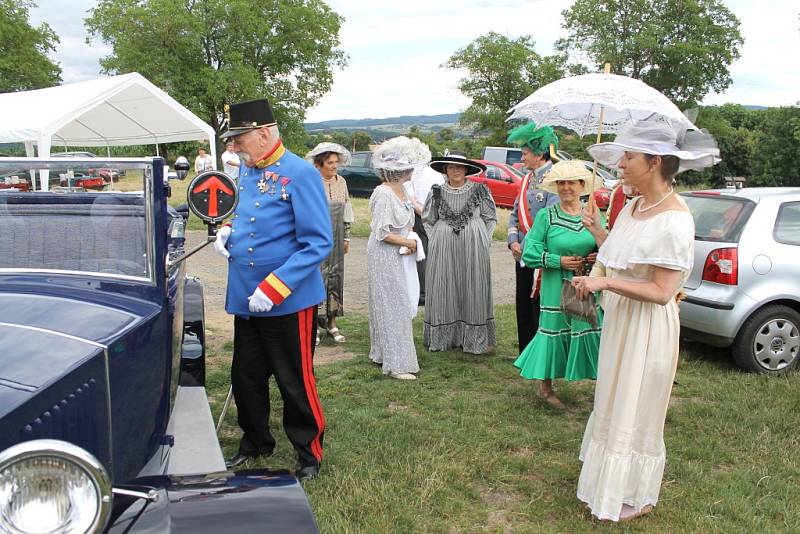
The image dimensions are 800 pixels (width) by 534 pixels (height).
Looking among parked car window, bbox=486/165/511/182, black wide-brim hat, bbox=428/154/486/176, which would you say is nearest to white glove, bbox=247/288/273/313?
black wide-brim hat, bbox=428/154/486/176

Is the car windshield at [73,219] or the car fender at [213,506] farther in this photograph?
the car windshield at [73,219]

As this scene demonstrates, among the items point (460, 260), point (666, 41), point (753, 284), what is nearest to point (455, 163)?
point (460, 260)

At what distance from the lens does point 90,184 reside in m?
3.30

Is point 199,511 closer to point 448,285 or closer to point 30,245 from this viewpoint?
point 30,245

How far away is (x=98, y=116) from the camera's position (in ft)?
44.7

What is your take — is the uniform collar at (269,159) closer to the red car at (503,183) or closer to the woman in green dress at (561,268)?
the woman in green dress at (561,268)

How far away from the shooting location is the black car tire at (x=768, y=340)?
601cm

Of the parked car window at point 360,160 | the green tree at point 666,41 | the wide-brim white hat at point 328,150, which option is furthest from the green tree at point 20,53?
the wide-brim white hat at point 328,150

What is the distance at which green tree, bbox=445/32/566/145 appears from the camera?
46250 mm

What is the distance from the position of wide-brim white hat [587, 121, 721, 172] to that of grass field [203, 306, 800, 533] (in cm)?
180

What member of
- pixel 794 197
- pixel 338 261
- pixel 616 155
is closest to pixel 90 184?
pixel 616 155

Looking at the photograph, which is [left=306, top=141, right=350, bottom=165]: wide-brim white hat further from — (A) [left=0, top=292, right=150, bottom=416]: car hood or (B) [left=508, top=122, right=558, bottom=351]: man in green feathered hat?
(A) [left=0, top=292, right=150, bottom=416]: car hood

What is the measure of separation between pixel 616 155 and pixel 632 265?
62 cm

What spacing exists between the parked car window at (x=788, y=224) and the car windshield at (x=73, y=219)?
536cm
